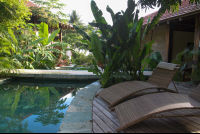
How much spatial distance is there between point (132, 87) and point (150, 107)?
3.40 feet

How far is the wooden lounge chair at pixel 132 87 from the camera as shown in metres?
2.88

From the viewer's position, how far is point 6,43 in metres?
6.95

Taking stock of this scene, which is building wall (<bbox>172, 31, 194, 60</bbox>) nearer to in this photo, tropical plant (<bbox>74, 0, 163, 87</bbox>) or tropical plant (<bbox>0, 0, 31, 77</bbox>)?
tropical plant (<bbox>74, 0, 163, 87</bbox>)

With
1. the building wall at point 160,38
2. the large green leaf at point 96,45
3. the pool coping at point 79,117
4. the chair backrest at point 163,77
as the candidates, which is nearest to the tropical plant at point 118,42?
the large green leaf at point 96,45

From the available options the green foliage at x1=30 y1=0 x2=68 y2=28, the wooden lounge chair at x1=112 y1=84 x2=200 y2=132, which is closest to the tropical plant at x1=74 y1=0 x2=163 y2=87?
the wooden lounge chair at x1=112 y1=84 x2=200 y2=132

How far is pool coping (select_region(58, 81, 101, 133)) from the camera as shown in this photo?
2.13m

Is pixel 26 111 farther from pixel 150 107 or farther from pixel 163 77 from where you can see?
pixel 163 77

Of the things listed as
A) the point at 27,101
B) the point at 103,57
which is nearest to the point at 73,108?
the point at 27,101

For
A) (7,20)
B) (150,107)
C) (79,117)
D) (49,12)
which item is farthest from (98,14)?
(49,12)

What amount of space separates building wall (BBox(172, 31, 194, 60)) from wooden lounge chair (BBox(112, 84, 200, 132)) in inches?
279

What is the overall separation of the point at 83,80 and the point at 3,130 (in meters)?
4.64

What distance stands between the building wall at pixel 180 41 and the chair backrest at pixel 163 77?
17.5 ft

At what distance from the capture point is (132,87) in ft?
10.2

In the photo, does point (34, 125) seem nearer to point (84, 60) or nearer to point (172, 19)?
point (172, 19)
